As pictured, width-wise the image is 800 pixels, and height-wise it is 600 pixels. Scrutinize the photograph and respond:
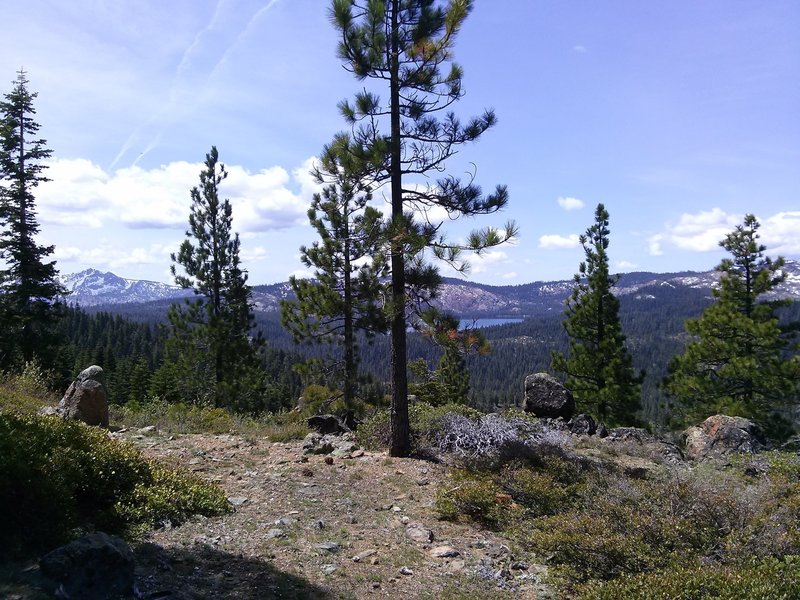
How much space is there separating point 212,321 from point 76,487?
16546 mm

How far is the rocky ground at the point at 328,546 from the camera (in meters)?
4.86

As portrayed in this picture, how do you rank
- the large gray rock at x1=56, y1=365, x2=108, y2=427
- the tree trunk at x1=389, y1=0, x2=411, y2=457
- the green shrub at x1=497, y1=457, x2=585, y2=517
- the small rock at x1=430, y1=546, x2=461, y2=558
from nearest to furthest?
1. the small rock at x1=430, y1=546, x2=461, y2=558
2. the green shrub at x1=497, y1=457, x2=585, y2=517
3. the tree trunk at x1=389, y1=0, x2=411, y2=457
4. the large gray rock at x1=56, y1=365, x2=108, y2=427

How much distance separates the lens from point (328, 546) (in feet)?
19.2

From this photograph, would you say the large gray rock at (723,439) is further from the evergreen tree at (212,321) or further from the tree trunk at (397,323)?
the evergreen tree at (212,321)

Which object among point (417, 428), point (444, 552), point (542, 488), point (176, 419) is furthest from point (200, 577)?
point (176, 419)

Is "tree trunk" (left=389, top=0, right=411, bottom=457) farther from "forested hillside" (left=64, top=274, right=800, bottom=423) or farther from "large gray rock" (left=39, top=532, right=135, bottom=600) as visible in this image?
"large gray rock" (left=39, top=532, right=135, bottom=600)

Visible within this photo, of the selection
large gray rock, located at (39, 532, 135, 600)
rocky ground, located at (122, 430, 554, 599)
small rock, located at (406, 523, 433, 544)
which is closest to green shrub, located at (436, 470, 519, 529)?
rocky ground, located at (122, 430, 554, 599)

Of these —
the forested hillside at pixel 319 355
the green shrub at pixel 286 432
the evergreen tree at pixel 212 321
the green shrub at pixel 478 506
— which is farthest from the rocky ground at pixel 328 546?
the evergreen tree at pixel 212 321

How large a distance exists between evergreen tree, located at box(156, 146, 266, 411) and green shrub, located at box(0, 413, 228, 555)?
14524mm

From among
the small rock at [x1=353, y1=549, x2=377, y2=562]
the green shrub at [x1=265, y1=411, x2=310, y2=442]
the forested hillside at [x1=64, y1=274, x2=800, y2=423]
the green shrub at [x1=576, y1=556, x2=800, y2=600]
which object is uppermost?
the green shrub at [x1=576, y1=556, x2=800, y2=600]

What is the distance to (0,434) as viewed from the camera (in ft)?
16.6

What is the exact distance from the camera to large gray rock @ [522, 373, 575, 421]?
14422mm

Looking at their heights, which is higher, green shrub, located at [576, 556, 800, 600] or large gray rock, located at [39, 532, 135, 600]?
large gray rock, located at [39, 532, 135, 600]

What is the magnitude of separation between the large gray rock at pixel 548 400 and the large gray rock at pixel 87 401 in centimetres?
1045
